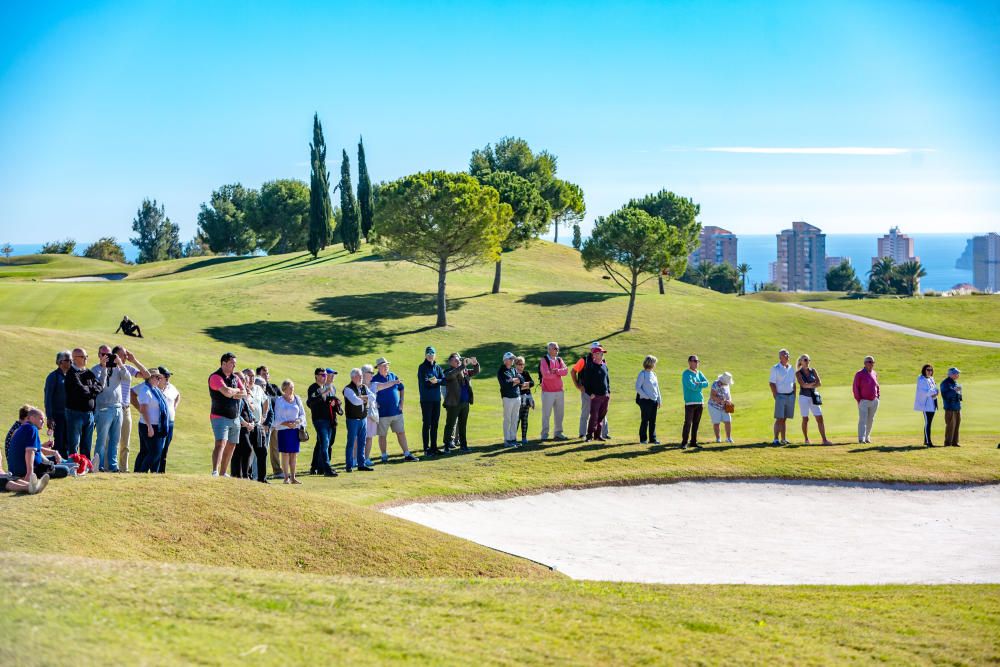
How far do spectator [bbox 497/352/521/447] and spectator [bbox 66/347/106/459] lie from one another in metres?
9.07

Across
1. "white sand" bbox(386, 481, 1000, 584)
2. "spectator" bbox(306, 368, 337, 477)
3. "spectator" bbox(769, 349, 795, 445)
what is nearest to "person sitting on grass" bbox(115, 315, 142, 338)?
"spectator" bbox(306, 368, 337, 477)

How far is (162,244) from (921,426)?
186 m

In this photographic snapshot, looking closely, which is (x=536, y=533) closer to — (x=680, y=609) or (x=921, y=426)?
(x=680, y=609)

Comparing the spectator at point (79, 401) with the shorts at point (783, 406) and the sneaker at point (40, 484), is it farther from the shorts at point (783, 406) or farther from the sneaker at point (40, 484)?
the shorts at point (783, 406)

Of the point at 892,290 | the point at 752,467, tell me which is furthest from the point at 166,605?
the point at 892,290

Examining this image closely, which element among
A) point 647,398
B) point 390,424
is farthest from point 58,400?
point 647,398

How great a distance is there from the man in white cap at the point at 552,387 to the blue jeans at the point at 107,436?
31.8 feet

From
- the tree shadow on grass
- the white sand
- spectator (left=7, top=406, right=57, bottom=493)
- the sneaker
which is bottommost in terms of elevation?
the white sand

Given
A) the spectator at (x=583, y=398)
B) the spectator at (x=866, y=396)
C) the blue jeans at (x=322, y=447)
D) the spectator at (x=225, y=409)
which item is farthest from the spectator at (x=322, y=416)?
the spectator at (x=866, y=396)

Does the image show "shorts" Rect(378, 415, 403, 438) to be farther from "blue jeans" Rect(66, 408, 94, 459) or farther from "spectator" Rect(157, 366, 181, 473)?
"blue jeans" Rect(66, 408, 94, 459)

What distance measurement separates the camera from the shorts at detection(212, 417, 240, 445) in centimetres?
1636

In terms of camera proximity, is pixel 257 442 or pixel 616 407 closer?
pixel 257 442

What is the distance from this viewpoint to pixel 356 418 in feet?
64.4

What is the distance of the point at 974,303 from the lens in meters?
67.9
